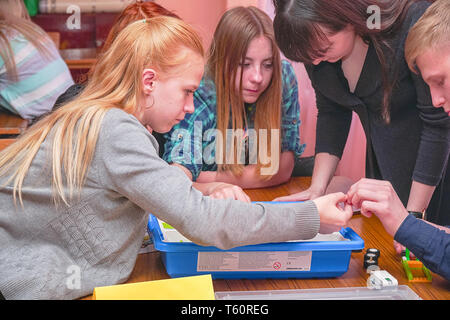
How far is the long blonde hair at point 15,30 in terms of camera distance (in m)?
1.83

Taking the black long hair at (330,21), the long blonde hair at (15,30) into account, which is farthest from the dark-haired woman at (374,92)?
the long blonde hair at (15,30)

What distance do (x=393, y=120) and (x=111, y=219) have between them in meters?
0.76

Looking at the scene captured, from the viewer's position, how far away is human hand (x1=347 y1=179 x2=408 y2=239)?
0.91 metres

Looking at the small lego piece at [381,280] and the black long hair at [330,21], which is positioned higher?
the black long hair at [330,21]

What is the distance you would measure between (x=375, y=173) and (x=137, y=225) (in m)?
0.75

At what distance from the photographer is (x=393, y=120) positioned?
132cm

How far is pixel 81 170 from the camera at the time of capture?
862 millimetres

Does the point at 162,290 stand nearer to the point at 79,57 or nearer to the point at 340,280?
the point at 340,280

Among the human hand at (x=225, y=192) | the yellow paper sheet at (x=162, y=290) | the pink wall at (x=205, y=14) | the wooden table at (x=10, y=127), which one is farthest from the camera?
the wooden table at (x=10, y=127)

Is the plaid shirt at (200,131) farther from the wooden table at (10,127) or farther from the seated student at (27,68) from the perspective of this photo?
the seated student at (27,68)

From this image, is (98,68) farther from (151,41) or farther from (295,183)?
(295,183)

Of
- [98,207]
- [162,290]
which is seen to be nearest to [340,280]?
[162,290]

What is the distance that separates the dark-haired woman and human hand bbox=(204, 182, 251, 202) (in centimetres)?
15

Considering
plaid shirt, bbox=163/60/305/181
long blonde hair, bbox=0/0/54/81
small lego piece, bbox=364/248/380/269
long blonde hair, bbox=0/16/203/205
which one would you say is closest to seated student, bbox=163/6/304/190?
plaid shirt, bbox=163/60/305/181
